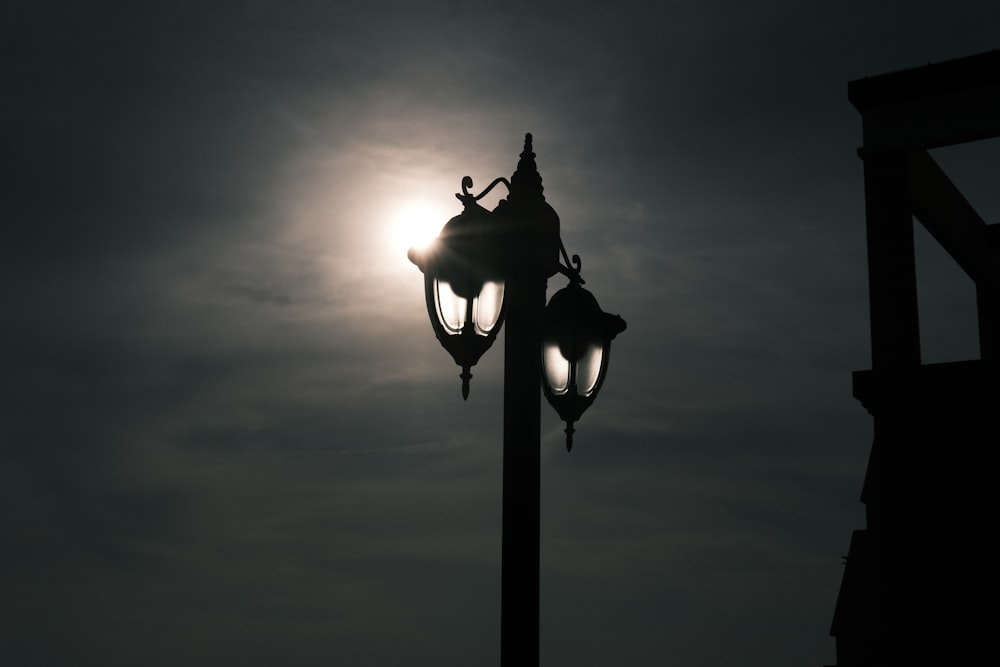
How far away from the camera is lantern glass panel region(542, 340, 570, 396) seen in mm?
7488

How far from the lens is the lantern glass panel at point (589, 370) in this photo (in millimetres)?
7547

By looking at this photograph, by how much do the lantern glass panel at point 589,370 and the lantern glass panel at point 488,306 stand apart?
43.4 inches

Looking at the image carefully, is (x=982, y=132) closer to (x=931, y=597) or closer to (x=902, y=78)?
(x=902, y=78)

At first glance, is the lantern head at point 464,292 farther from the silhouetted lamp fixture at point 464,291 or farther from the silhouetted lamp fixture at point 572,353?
the silhouetted lamp fixture at point 572,353

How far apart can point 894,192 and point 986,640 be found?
6.78 metres

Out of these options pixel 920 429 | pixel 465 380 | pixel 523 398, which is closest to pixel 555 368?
pixel 523 398

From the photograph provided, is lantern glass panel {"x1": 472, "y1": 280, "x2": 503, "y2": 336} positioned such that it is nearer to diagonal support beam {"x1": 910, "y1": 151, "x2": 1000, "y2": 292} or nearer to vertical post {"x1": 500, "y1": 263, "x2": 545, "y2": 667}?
vertical post {"x1": 500, "y1": 263, "x2": 545, "y2": 667}

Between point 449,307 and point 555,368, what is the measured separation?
44.8 inches

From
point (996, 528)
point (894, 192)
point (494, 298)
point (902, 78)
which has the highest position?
point (902, 78)

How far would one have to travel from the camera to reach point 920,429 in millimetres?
17516

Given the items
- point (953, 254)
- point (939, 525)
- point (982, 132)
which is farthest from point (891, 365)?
point (953, 254)

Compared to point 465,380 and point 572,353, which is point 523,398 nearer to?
point 465,380

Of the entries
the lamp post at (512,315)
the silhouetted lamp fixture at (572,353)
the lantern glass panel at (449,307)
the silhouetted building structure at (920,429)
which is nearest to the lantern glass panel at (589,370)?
the silhouetted lamp fixture at (572,353)

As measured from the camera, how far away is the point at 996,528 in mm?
17156
